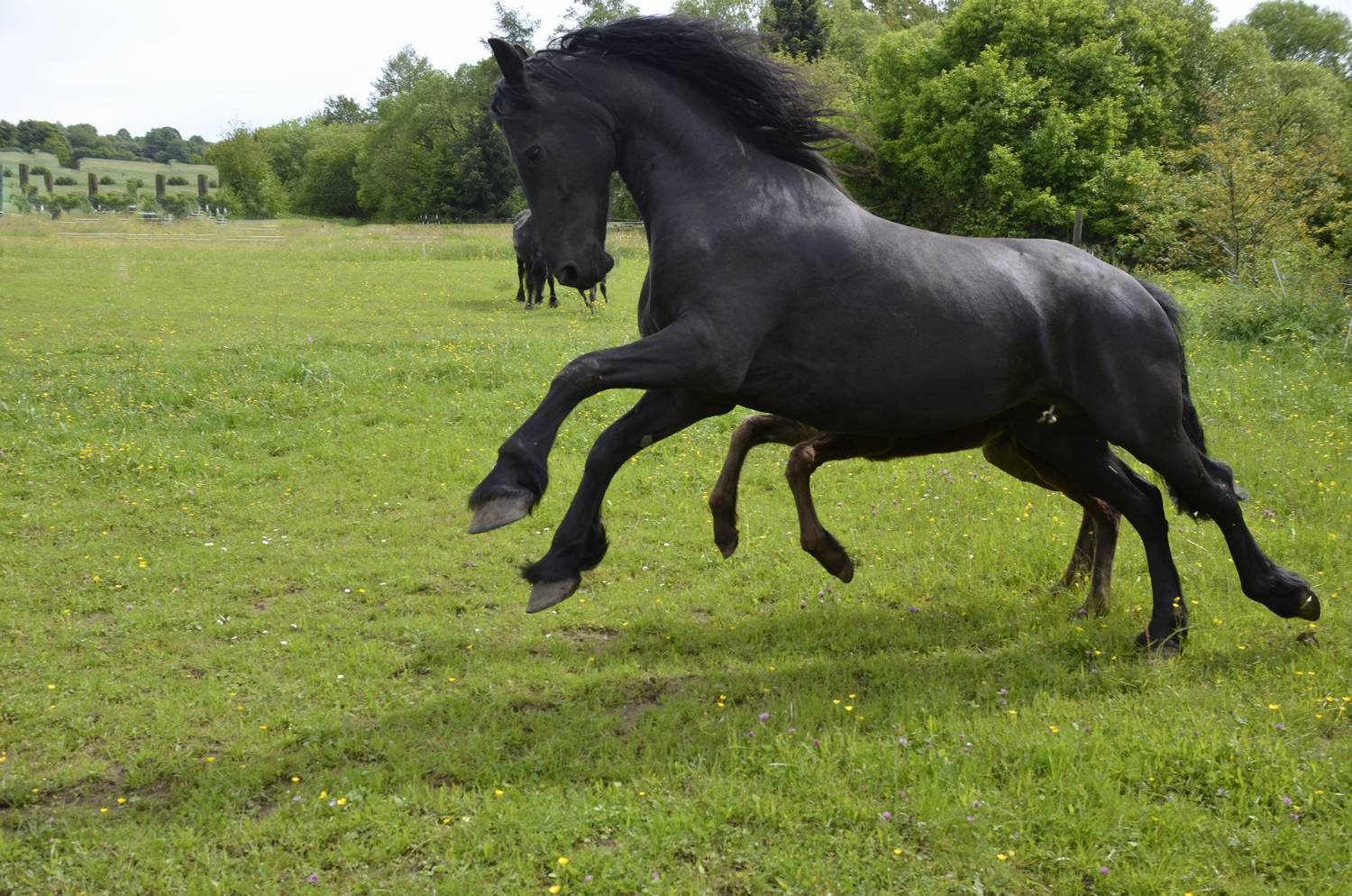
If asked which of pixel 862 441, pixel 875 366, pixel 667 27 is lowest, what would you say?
pixel 862 441

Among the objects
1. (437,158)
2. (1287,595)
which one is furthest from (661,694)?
(437,158)

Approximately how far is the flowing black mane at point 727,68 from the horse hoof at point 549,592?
238 cm

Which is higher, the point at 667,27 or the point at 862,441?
the point at 667,27

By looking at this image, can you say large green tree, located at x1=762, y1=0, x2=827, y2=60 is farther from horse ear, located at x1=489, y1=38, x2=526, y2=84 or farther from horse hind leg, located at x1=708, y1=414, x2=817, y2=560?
horse ear, located at x1=489, y1=38, x2=526, y2=84

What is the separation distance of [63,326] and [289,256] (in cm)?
1802

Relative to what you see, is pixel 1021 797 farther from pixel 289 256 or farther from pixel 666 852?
pixel 289 256

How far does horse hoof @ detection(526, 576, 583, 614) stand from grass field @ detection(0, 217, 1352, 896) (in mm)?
659

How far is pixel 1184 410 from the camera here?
18.4 ft

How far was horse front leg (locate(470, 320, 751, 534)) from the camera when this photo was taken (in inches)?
154

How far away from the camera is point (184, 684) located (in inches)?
201

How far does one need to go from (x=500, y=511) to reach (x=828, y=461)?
2487 millimetres

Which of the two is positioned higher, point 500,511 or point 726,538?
point 500,511

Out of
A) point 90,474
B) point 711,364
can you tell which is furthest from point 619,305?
point 711,364

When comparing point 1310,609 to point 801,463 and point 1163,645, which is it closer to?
point 1163,645
